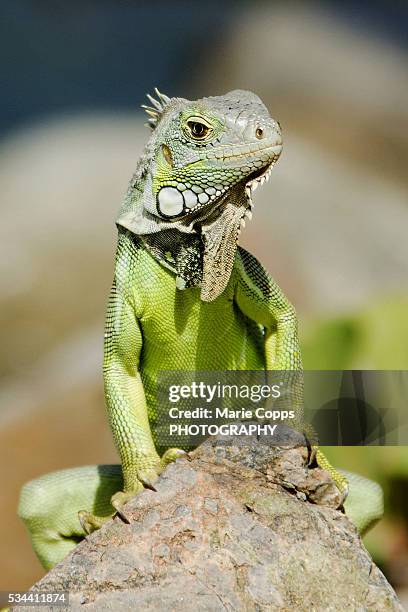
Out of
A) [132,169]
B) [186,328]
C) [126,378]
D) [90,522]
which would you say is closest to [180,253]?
[186,328]

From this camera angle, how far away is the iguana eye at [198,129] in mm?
5629

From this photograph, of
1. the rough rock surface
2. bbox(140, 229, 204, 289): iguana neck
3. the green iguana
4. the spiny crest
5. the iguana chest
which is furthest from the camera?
the spiny crest

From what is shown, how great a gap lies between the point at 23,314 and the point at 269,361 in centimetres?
1341

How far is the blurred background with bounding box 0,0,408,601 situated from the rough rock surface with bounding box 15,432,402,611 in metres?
6.05

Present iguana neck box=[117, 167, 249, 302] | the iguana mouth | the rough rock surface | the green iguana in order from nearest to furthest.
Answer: the rough rock surface, the iguana mouth, the green iguana, iguana neck box=[117, 167, 249, 302]

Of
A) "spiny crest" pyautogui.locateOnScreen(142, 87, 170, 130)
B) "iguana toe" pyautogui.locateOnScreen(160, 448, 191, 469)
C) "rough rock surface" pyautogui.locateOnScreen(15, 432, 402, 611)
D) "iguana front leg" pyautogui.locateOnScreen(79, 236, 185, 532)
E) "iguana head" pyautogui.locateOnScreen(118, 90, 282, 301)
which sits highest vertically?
"spiny crest" pyautogui.locateOnScreen(142, 87, 170, 130)

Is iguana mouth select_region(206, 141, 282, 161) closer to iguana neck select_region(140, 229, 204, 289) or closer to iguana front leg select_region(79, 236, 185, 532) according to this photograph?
iguana neck select_region(140, 229, 204, 289)

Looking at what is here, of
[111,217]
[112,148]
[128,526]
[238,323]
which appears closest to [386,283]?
[111,217]

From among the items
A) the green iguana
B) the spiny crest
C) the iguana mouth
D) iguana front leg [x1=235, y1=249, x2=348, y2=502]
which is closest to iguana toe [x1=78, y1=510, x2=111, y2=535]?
the green iguana

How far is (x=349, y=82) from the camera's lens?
23750mm

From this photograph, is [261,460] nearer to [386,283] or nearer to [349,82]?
[386,283]

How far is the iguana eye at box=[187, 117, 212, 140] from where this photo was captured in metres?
5.63

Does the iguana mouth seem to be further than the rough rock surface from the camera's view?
Yes

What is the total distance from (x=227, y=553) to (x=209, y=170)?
2.20 m
